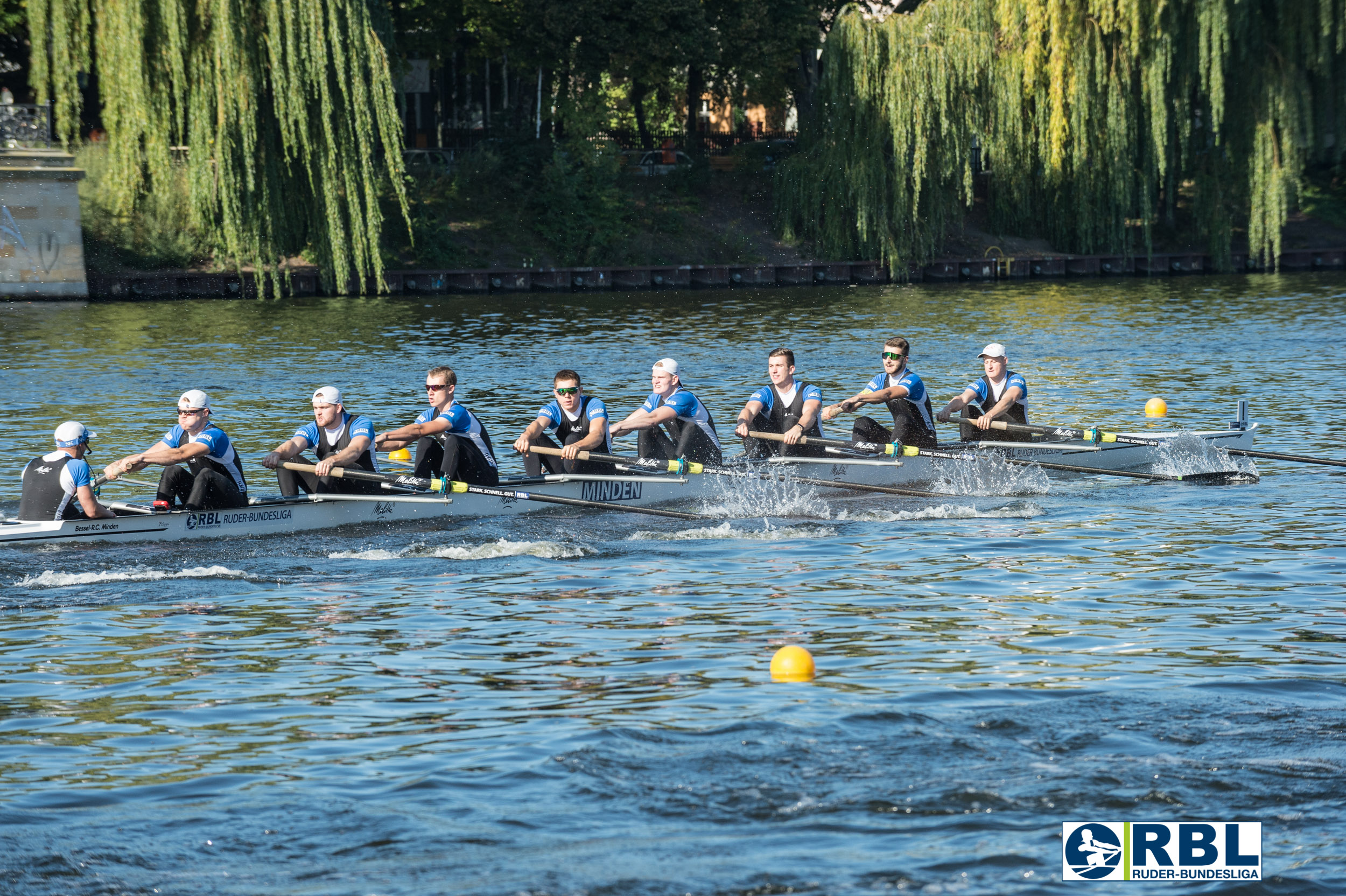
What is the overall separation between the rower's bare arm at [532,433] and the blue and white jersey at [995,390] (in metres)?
5.59

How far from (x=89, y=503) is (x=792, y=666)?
290 inches

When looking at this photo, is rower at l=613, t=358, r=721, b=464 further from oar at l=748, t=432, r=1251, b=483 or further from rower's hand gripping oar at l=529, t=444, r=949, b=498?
oar at l=748, t=432, r=1251, b=483

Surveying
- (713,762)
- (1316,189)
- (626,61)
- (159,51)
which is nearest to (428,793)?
(713,762)

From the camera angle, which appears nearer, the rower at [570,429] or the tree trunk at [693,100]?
the rower at [570,429]

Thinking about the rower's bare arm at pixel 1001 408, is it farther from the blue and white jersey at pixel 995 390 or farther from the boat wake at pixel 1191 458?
the boat wake at pixel 1191 458

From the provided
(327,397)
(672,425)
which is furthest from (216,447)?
(672,425)

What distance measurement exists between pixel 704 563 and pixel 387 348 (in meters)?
19.9

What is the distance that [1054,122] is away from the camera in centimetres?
4481

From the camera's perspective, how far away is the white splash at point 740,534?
1628cm

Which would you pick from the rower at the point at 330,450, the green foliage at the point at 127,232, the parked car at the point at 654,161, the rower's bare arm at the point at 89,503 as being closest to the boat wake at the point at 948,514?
the rower at the point at 330,450

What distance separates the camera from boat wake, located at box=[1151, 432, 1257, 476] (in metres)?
19.6

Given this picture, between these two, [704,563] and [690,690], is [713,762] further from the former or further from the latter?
[704,563]

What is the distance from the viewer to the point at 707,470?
1761 cm

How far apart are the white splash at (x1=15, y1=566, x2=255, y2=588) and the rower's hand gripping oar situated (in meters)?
4.03
